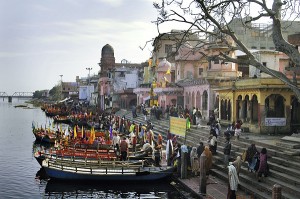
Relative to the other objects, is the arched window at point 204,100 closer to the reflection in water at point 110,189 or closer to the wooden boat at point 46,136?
the wooden boat at point 46,136

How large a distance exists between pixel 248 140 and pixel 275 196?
870 cm

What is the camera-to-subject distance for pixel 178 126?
23.6 meters

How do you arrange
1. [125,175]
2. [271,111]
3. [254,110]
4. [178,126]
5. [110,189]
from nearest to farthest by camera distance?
[110,189]
[125,175]
[178,126]
[271,111]
[254,110]

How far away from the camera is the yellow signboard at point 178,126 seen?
74.7 ft

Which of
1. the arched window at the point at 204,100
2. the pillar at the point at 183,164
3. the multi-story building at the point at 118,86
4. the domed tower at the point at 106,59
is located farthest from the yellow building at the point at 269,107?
the domed tower at the point at 106,59

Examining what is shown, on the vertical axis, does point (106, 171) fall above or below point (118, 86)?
below

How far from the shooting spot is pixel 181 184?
19.6 meters

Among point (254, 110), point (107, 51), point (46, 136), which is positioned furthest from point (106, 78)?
point (254, 110)

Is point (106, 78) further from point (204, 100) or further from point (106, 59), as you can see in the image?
point (204, 100)

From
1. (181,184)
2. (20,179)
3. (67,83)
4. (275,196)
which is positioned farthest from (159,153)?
(67,83)

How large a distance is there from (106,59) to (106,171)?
260 feet

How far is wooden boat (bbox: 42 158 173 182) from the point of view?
20375 millimetres

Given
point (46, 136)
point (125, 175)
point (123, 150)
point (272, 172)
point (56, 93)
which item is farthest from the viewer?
point (56, 93)

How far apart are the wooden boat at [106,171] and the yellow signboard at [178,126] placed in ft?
9.47
